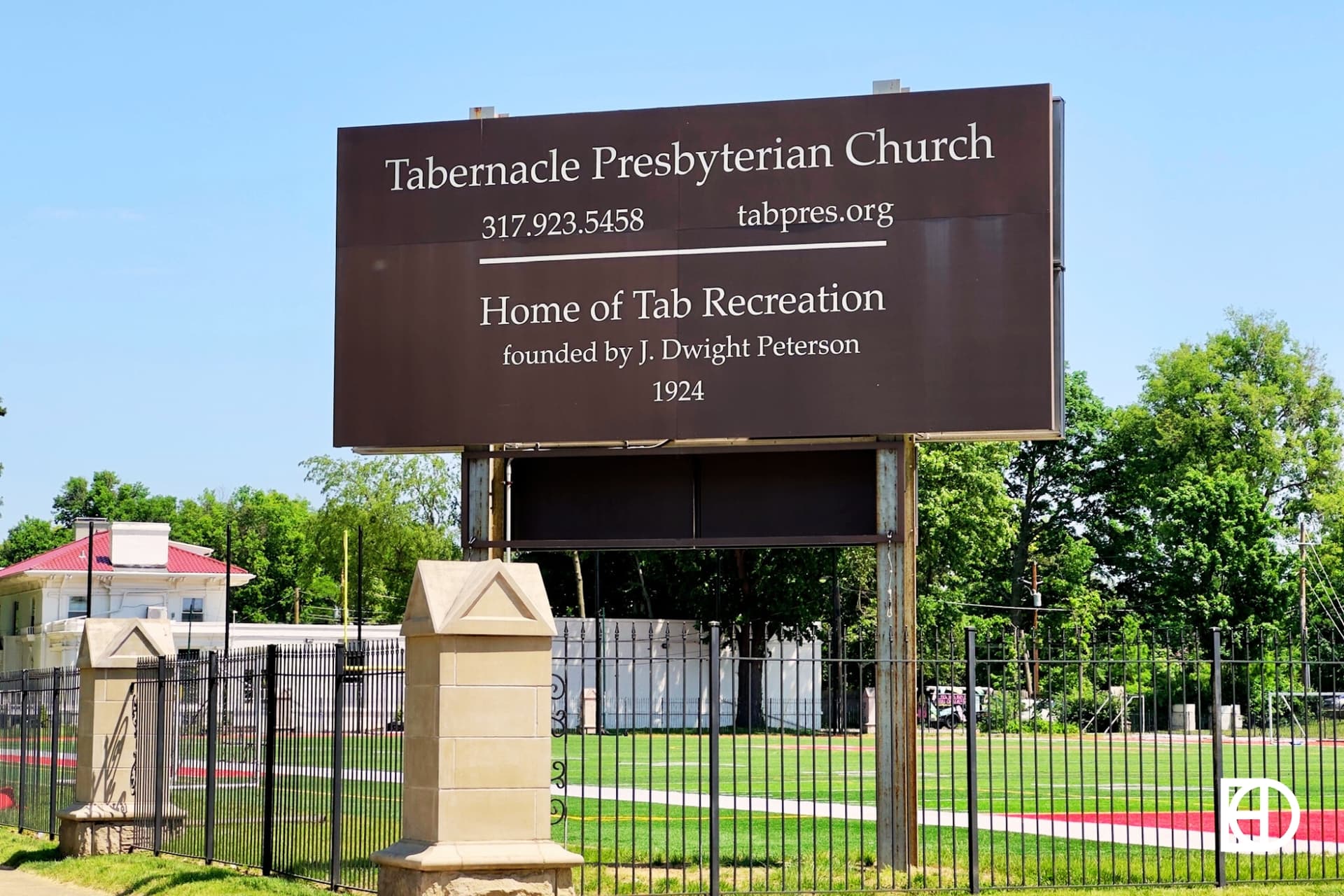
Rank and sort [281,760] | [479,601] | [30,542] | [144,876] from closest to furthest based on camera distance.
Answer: [479,601]
[281,760]
[144,876]
[30,542]

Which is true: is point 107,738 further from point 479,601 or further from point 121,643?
point 479,601

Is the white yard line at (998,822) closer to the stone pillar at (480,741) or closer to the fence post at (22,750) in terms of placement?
the stone pillar at (480,741)

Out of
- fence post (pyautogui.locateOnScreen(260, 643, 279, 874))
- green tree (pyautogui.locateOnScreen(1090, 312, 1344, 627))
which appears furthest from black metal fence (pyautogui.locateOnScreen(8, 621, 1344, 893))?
green tree (pyautogui.locateOnScreen(1090, 312, 1344, 627))

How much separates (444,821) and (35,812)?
1257cm

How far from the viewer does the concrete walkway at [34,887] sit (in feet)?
51.4

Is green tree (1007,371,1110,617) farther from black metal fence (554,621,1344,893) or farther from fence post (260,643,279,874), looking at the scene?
fence post (260,643,279,874)

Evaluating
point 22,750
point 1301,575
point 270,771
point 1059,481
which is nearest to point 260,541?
point 1059,481

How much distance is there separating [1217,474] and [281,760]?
59.0 m

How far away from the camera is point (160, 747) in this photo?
57.8 feet

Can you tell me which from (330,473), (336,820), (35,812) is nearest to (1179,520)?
(330,473)

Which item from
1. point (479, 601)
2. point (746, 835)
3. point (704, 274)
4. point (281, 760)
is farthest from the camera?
point (746, 835)

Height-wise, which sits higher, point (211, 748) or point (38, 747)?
point (211, 748)

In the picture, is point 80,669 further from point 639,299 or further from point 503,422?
point 639,299

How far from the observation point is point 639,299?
1478cm
